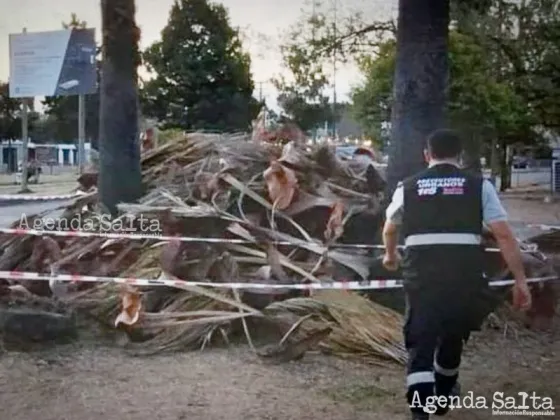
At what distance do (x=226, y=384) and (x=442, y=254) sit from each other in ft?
6.44

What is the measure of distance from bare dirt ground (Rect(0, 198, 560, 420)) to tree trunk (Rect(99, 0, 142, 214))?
108 inches

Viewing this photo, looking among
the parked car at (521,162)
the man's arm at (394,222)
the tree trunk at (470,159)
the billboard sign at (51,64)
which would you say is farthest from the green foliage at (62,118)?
the man's arm at (394,222)

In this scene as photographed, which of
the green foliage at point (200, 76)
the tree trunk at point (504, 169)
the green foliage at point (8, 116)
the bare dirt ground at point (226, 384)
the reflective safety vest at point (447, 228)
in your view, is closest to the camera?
the reflective safety vest at point (447, 228)

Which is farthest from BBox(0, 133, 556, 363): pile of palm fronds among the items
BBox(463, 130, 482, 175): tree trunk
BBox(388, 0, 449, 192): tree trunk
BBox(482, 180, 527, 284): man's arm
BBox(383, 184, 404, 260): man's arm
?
BBox(482, 180, 527, 284): man's arm

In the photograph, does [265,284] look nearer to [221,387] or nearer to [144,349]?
[144,349]

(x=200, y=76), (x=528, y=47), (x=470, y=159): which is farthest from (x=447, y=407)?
(x=200, y=76)

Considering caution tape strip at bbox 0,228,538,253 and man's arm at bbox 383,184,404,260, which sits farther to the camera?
caution tape strip at bbox 0,228,538,253

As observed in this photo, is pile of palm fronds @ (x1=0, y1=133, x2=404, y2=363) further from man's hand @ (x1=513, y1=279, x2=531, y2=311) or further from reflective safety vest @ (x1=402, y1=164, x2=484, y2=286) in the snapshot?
reflective safety vest @ (x1=402, y1=164, x2=484, y2=286)

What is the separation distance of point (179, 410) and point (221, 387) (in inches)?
22.9

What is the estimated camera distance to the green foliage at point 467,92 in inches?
894

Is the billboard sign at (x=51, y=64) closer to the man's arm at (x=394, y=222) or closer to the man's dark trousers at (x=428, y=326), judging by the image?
the man's arm at (x=394, y=222)

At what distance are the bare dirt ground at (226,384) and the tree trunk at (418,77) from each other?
185 cm

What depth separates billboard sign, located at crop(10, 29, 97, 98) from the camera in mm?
27281

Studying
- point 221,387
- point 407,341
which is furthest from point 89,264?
point 407,341
